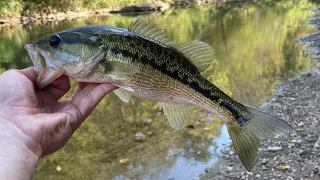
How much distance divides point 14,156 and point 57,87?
0.85 meters

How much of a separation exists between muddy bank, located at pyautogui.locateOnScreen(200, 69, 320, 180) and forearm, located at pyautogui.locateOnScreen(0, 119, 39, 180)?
3.97 meters

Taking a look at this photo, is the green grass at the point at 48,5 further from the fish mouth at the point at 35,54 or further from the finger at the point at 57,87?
the fish mouth at the point at 35,54

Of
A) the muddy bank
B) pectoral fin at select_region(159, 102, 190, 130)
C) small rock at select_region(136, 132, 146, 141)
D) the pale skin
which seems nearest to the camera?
the pale skin

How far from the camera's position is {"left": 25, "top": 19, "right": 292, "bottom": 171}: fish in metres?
2.75

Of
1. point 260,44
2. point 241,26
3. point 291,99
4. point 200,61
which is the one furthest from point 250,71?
point 241,26

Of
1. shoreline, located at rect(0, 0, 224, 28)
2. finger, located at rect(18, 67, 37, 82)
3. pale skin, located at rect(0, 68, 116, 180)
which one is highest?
finger, located at rect(18, 67, 37, 82)

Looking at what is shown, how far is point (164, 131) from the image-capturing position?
7945 mm

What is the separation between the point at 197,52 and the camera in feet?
9.86

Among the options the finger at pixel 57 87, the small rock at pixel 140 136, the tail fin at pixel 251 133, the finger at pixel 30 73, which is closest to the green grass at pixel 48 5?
the small rock at pixel 140 136

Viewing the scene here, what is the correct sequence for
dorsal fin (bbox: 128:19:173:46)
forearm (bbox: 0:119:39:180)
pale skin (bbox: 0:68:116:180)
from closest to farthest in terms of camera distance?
forearm (bbox: 0:119:39:180)
pale skin (bbox: 0:68:116:180)
dorsal fin (bbox: 128:19:173:46)

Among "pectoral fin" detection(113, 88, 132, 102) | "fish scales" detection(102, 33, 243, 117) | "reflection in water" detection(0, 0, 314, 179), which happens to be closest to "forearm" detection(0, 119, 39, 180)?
"pectoral fin" detection(113, 88, 132, 102)

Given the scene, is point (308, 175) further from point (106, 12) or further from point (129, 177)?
point (106, 12)

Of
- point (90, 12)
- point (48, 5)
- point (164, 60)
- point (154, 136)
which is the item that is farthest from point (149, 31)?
point (90, 12)

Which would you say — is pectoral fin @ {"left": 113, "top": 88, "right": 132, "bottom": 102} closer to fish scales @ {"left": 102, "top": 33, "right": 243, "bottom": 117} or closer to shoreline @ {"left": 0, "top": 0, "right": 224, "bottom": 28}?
fish scales @ {"left": 102, "top": 33, "right": 243, "bottom": 117}
